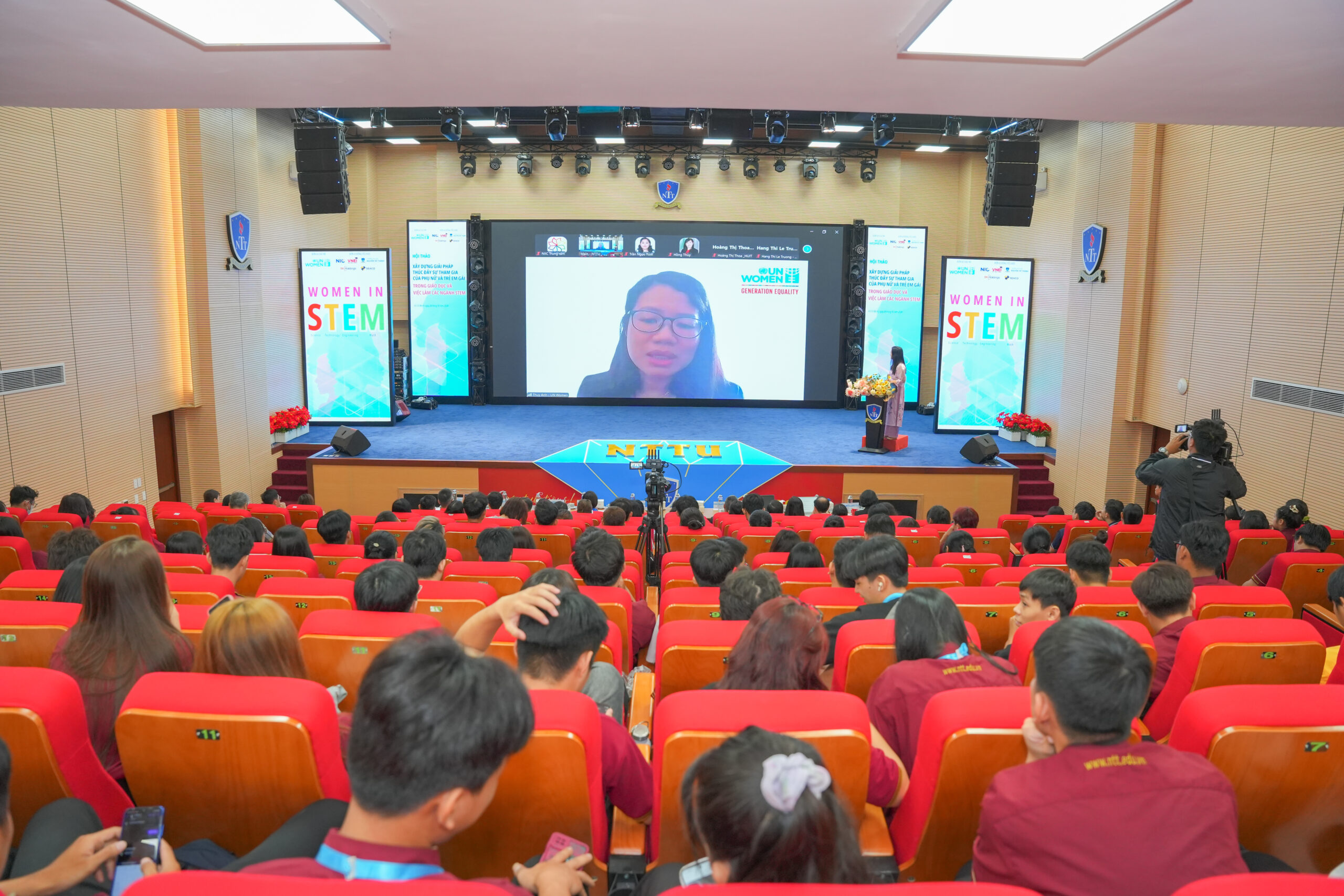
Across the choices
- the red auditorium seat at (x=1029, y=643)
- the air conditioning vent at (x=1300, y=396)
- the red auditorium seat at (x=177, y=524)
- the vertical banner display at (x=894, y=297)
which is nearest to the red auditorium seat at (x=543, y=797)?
the red auditorium seat at (x=1029, y=643)

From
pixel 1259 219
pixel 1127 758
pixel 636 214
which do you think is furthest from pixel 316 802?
pixel 636 214

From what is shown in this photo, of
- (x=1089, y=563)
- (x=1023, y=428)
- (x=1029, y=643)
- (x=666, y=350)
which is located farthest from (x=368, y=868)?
(x=666, y=350)

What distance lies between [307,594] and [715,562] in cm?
180

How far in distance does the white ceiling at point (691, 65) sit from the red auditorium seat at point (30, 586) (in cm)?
213

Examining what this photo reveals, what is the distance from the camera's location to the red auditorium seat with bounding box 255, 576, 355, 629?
11.2ft

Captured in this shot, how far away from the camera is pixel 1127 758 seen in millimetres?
1549

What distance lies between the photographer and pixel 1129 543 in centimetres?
669

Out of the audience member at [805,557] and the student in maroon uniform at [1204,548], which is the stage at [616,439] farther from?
the student in maroon uniform at [1204,548]

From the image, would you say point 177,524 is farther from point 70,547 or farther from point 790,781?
point 790,781

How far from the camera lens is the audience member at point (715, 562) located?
4.16 metres

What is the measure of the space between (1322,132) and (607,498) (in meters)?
8.11

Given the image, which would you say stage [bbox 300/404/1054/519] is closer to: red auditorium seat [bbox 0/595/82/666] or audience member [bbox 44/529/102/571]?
audience member [bbox 44/529/102/571]

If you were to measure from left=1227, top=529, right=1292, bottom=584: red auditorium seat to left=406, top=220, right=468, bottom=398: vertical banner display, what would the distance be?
12.5m

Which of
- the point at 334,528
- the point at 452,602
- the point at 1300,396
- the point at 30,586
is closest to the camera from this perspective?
the point at 452,602
